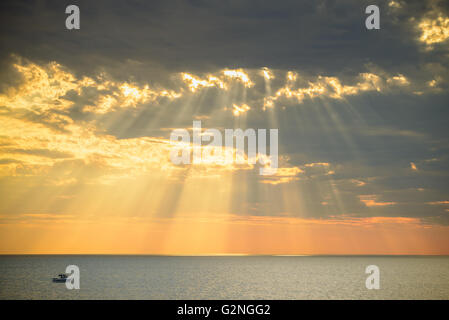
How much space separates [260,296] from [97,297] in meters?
28.5
